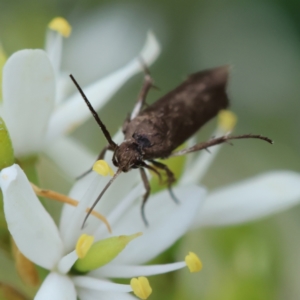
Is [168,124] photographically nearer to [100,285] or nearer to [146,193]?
[146,193]

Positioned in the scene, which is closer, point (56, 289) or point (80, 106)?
point (56, 289)

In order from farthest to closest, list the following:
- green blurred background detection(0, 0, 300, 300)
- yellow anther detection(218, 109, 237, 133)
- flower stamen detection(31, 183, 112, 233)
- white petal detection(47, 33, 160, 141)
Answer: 1. green blurred background detection(0, 0, 300, 300)
2. yellow anther detection(218, 109, 237, 133)
3. white petal detection(47, 33, 160, 141)
4. flower stamen detection(31, 183, 112, 233)

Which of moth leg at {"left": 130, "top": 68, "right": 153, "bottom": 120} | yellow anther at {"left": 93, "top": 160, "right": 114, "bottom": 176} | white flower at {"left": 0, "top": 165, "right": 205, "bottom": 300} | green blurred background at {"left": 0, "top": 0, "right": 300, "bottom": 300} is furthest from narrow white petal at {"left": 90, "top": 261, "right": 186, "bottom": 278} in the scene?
green blurred background at {"left": 0, "top": 0, "right": 300, "bottom": 300}

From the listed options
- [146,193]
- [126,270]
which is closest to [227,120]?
[146,193]

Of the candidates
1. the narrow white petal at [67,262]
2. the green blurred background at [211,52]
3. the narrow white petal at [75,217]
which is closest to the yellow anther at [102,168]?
the narrow white petal at [75,217]

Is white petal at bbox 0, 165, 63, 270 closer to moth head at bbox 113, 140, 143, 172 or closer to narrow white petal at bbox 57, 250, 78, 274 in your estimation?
narrow white petal at bbox 57, 250, 78, 274

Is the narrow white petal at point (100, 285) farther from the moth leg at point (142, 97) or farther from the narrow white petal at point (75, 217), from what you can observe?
the moth leg at point (142, 97)

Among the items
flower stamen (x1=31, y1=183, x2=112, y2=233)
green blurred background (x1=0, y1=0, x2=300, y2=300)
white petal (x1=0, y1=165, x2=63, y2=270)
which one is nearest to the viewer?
white petal (x1=0, y1=165, x2=63, y2=270)
